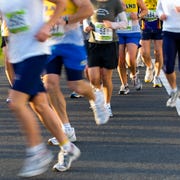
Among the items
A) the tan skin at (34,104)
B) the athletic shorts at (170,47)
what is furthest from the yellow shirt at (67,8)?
the athletic shorts at (170,47)

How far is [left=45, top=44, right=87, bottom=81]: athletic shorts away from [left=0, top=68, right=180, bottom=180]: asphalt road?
2.65 feet

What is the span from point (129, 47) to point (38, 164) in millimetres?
4647

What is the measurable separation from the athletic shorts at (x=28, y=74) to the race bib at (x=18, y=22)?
26cm

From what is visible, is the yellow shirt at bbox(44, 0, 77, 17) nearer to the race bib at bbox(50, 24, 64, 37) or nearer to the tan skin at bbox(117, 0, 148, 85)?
the race bib at bbox(50, 24, 64, 37)

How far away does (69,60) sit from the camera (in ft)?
19.8

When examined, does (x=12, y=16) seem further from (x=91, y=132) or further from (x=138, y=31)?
(x=138, y=31)

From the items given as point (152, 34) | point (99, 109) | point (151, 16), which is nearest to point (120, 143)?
point (99, 109)

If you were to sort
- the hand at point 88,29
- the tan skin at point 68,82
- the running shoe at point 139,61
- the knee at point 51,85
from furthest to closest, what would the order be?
the running shoe at point 139,61 < the hand at point 88,29 < the knee at point 51,85 < the tan skin at point 68,82

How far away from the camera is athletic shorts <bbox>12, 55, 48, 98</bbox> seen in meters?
4.95

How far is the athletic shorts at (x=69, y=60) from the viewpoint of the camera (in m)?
6.00

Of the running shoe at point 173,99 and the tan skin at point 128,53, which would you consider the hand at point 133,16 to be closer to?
the tan skin at point 128,53

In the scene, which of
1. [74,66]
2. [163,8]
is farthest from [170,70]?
[74,66]

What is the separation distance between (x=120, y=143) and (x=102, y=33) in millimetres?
1759

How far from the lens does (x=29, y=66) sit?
4.96m
